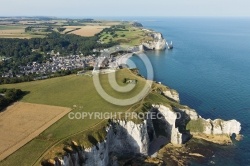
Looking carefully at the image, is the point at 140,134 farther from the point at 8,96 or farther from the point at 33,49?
the point at 33,49

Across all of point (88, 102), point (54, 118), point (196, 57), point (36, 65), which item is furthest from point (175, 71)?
point (54, 118)

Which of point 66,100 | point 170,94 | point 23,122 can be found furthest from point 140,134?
point 170,94

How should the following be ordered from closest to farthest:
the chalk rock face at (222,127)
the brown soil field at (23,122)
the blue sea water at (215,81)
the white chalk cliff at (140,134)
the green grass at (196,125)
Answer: the brown soil field at (23,122) → the white chalk cliff at (140,134) → the blue sea water at (215,81) → the chalk rock face at (222,127) → the green grass at (196,125)

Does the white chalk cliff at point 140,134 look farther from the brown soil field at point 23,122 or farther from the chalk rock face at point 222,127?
the brown soil field at point 23,122

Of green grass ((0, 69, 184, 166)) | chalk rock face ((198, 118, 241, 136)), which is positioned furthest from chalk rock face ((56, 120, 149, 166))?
Result: chalk rock face ((198, 118, 241, 136))

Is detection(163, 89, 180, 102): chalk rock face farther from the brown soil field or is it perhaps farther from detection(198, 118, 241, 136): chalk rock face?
the brown soil field

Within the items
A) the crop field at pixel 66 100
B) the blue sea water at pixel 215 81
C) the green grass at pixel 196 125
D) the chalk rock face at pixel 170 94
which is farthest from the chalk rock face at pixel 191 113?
the crop field at pixel 66 100

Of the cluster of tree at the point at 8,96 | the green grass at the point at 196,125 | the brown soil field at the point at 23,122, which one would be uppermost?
the cluster of tree at the point at 8,96

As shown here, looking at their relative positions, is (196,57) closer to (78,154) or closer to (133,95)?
(133,95)
